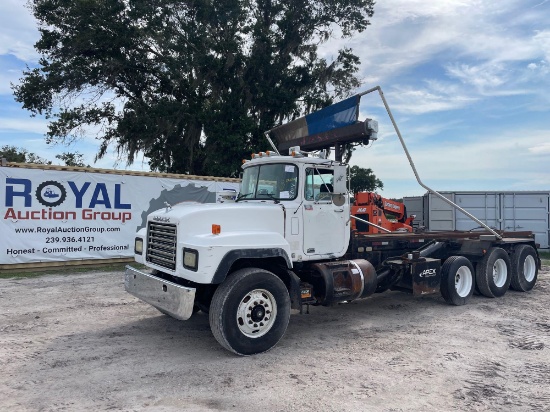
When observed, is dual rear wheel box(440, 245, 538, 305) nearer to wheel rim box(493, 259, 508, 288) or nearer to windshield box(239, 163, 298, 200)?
wheel rim box(493, 259, 508, 288)

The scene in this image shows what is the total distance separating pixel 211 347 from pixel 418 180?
4.78 metres

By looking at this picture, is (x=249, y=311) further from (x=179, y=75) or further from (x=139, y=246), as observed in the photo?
(x=179, y=75)

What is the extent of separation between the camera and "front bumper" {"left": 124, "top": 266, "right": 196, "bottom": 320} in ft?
16.4

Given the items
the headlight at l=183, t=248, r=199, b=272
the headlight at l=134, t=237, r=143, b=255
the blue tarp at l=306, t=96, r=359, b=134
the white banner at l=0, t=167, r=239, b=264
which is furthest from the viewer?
the white banner at l=0, t=167, r=239, b=264

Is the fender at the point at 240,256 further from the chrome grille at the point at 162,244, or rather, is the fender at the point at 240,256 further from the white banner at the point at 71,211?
the white banner at the point at 71,211

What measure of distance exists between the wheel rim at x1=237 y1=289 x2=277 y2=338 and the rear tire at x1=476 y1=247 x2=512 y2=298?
211 inches

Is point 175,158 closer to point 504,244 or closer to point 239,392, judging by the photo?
point 504,244

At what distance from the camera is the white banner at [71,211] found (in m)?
11.3

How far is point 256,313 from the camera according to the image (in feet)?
17.4

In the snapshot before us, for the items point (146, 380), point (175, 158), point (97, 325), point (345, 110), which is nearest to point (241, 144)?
point (175, 158)

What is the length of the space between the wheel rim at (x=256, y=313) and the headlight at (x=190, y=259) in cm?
72

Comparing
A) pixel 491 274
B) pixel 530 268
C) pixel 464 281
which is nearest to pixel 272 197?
pixel 464 281

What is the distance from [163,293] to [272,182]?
2204 millimetres

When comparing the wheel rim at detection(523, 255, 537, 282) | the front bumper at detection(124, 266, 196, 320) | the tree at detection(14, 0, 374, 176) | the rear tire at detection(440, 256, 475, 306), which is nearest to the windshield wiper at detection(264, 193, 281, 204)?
the front bumper at detection(124, 266, 196, 320)
